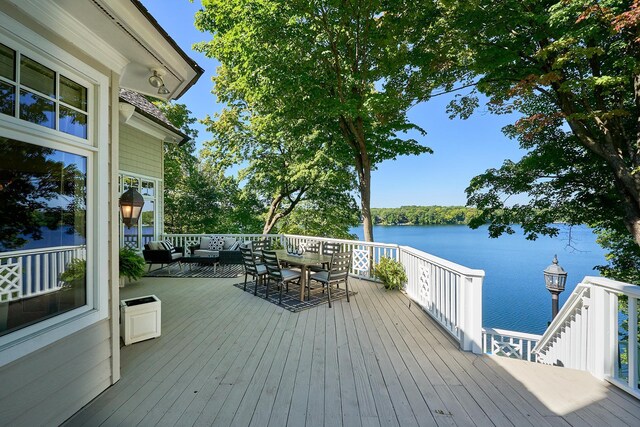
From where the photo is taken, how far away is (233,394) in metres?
2.29

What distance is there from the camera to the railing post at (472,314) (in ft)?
9.84

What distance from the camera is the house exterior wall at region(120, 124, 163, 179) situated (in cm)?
703

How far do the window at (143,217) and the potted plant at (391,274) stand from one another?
21.7 ft

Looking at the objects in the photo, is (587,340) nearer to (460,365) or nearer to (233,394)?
(460,365)

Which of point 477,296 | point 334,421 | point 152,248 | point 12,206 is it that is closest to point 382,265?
point 477,296

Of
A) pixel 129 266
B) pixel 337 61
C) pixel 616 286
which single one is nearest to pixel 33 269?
pixel 129 266

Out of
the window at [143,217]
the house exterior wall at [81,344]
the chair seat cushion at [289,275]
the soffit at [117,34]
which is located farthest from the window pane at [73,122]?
the window at [143,217]

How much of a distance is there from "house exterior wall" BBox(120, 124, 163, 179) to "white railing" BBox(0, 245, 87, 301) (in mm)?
5600

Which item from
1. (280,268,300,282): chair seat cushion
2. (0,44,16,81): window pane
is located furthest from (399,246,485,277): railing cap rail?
(0,44,16,81): window pane

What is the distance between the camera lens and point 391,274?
5602 mm

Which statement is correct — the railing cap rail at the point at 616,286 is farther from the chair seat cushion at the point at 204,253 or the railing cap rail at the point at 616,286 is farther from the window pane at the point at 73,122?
the chair seat cushion at the point at 204,253

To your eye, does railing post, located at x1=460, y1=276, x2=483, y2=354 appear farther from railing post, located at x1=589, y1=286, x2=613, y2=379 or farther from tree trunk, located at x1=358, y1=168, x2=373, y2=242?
tree trunk, located at x1=358, y1=168, x2=373, y2=242

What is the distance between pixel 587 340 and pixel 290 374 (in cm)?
288

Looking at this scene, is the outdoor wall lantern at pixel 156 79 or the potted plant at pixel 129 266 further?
the potted plant at pixel 129 266
